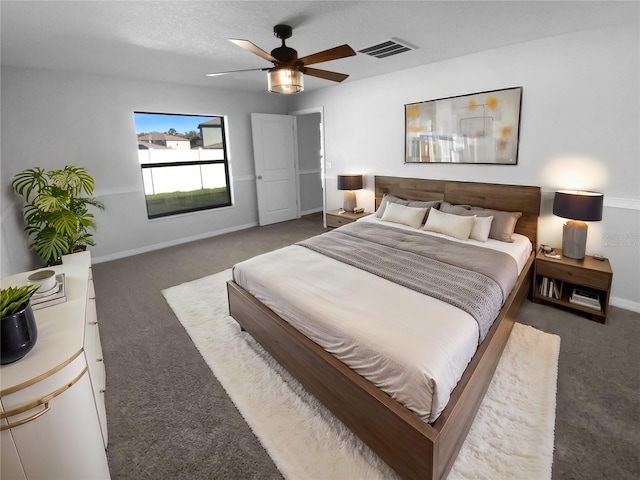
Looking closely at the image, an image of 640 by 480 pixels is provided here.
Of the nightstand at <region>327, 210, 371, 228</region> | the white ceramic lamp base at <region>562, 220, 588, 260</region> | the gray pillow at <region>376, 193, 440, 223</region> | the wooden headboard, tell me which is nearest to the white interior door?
the nightstand at <region>327, 210, 371, 228</region>

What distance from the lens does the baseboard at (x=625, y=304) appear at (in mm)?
2981

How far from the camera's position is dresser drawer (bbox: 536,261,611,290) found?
108 inches

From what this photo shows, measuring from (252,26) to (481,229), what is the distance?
280 cm

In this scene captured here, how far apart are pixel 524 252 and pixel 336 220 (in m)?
2.69

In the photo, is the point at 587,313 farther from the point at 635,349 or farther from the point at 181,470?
the point at 181,470

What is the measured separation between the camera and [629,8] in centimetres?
242

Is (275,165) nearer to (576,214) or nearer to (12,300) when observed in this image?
(576,214)

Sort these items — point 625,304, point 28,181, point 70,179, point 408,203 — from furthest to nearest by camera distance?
point 408,203, point 28,181, point 70,179, point 625,304

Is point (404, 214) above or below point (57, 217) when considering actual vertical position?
below

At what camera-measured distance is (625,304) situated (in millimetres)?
3037

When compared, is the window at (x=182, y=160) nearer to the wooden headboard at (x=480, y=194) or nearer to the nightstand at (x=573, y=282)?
the wooden headboard at (x=480, y=194)

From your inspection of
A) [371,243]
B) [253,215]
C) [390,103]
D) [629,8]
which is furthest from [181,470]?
[253,215]

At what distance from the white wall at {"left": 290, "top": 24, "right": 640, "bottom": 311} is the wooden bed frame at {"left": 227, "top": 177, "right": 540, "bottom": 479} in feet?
3.20

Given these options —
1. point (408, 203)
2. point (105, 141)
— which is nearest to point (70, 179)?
point (105, 141)
